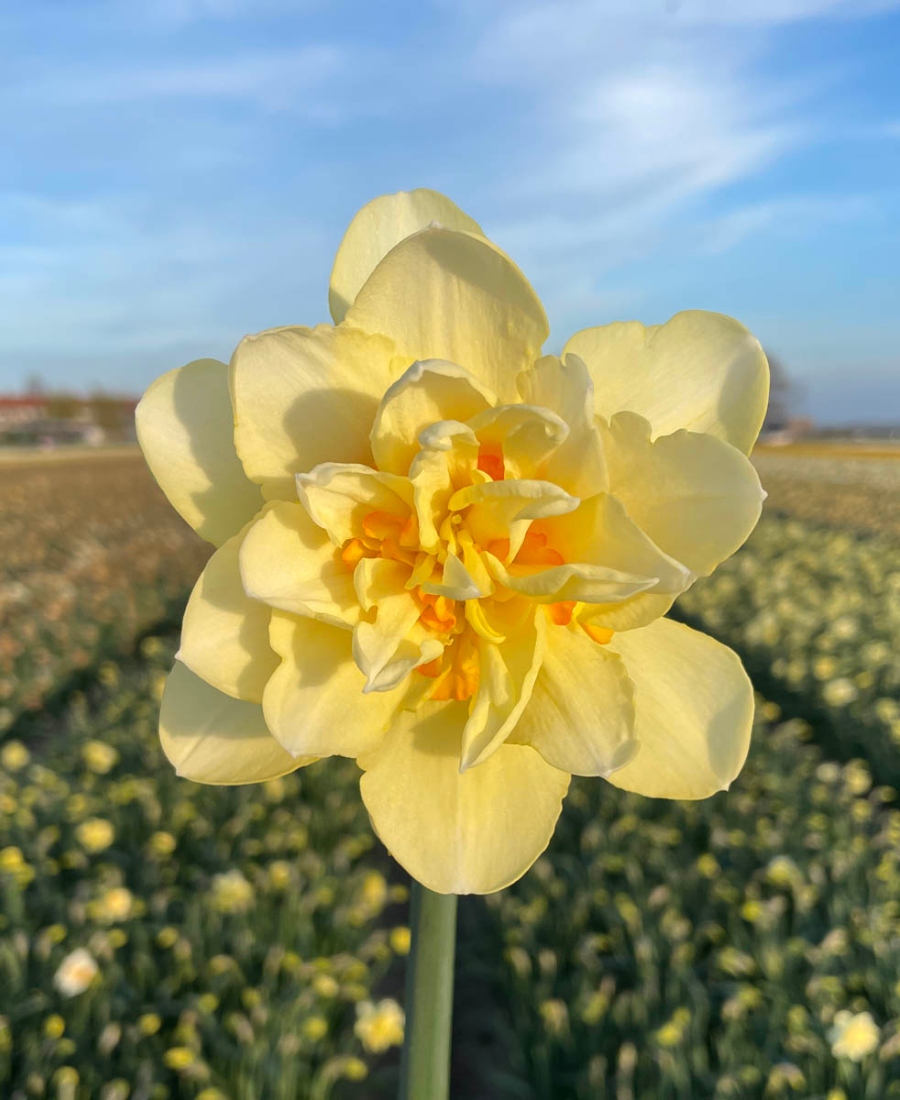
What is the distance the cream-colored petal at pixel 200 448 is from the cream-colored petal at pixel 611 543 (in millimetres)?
242

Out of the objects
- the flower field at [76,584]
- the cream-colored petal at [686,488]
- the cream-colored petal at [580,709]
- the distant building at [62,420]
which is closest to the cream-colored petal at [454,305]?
the cream-colored petal at [686,488]

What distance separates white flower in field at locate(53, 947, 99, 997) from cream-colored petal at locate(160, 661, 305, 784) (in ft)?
7.96

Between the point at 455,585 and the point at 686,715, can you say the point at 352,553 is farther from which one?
the point at 686,715

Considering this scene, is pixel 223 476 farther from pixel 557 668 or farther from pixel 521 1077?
pixel 521 1077

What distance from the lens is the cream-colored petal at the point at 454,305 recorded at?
57cm

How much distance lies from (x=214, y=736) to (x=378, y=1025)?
243 cm

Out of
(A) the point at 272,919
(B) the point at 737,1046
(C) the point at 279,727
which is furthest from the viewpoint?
(A) the point at 272,919

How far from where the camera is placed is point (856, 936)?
2795 mm

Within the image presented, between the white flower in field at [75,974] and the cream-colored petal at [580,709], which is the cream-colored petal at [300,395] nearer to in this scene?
the cream-colored petal at [580,709]

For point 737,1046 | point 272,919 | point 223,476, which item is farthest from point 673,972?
point 223,476

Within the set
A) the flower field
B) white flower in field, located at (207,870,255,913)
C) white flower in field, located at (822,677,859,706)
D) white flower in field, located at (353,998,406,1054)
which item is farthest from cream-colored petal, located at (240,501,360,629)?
the flower field

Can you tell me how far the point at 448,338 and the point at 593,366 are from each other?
4.6 inches

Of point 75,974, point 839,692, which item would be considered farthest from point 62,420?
point 75,974

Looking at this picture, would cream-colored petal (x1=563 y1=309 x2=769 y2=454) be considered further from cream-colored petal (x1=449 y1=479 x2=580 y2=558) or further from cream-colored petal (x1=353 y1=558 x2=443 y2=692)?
cream-colored petal (x1=353 y1=558 x2=443 y2=692)
